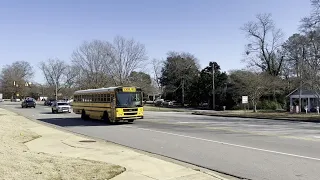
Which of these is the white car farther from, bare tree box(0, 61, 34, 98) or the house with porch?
bare tree box(0, 61, 34, 98)

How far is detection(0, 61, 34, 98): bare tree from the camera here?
443 ft

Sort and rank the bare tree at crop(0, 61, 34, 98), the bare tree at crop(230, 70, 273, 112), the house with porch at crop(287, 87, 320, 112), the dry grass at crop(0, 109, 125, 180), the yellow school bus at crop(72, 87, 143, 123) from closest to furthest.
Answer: the dry grass at crop(0, 109, 125, 180) < the yellow school bus at crop(72, 87, 143, 123) < the bare tree at crop(230, 70, 273, 112) < the house with porch at crop(287, 87, 320, 112) < the bare tree at crop(0, 61, 34, 98)

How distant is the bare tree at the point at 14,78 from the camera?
135125mm

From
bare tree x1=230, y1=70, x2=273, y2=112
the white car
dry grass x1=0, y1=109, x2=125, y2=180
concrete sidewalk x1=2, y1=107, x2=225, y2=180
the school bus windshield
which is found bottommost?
concrete sidewalk x1=2, y1=107, x2=225, y2=180

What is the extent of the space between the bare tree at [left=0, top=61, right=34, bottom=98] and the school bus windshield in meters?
116

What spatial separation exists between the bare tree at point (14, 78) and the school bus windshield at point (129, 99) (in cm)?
11630

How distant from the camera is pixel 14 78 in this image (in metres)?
135

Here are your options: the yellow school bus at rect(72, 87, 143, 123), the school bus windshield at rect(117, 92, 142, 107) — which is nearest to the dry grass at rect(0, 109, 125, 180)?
the yellow school bus at rect(72, 87, 143, 123)

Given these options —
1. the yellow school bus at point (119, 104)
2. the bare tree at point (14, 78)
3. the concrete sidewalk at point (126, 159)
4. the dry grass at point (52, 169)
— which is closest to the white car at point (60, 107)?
the yellow school bus at point (119, 104)

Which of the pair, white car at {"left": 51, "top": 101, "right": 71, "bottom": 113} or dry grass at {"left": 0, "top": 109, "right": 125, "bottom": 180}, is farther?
white car at {"left": 51, "top": 101, "right": 71, "bottom": 113}

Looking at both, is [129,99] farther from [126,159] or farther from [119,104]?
[126,159]

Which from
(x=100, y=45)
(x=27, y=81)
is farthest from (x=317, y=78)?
(x=27, y=81)

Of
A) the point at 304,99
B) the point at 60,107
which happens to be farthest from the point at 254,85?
the point at 60,107

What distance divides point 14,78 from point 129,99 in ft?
398
